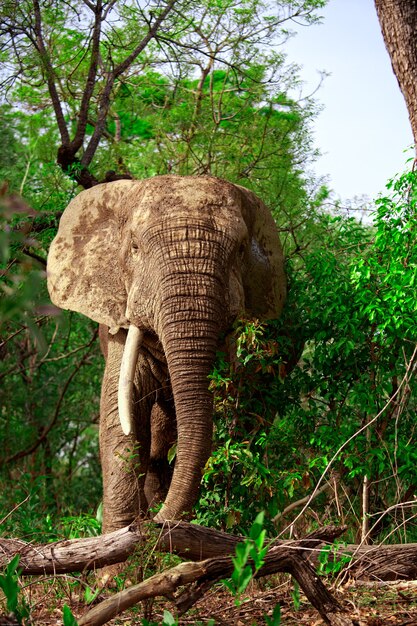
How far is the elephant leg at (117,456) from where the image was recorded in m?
6.73

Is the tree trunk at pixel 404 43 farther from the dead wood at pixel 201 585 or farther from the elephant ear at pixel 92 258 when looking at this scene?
the dead wood at pixel 201 585

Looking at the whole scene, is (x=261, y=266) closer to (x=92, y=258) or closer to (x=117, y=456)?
(x=92, y=258)

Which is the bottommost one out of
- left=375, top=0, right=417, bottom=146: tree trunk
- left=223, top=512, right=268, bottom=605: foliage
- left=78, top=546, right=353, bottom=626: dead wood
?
left=78, top=546, right=353, bottom=626: dead wood

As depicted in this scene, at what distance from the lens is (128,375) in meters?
6.89

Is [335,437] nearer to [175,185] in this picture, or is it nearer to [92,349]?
[175,185]

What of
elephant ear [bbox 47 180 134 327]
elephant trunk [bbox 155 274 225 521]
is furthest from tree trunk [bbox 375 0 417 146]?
elephant ear [bbox 47 180 134 327]

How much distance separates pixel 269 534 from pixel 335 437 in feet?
2.80

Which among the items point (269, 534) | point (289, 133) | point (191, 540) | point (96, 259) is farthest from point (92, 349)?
point (191, 540)

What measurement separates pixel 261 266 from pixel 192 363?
59.2 inches

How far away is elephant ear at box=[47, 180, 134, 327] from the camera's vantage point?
24.3 feet

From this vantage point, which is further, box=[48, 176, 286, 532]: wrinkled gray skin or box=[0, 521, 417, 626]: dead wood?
box=[48, 176, 286, 532]: wrinkled gray skin

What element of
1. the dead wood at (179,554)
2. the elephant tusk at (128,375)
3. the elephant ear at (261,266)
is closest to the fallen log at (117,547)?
the dead wood at (179,554)

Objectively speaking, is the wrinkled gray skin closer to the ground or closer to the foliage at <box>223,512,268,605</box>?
the ground

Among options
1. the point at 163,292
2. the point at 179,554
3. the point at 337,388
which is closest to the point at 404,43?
the point at 163,292
